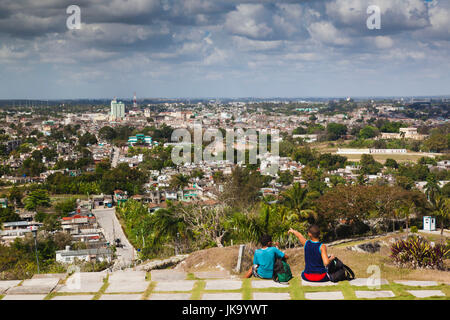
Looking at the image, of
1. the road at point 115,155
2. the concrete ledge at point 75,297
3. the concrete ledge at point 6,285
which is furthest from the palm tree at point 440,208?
the road at point 115,155

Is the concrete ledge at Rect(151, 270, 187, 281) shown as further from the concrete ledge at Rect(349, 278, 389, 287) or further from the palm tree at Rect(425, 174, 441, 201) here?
the palm tree at Rect(425, 174, 441, 201)

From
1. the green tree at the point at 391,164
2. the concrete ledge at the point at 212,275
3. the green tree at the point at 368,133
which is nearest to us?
the concrete ledge at the point at 212,275

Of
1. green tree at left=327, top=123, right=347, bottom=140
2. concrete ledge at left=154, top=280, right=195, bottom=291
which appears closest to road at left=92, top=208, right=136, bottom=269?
concrete ledge at left=154, top=280, right=195, bottom=291

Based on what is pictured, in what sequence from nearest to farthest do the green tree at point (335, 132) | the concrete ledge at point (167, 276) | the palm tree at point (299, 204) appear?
the concrete ledge at point (167, 276) < the palm tree at point (299, 204) < the green tree at point (335, 132)

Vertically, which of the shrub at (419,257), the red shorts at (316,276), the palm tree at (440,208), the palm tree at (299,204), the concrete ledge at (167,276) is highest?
the red shorts at (316,276)

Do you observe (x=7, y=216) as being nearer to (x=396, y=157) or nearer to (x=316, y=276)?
(x=316, y=276)

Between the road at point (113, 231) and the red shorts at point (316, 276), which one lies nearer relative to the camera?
the red shorts at point (316, 276)

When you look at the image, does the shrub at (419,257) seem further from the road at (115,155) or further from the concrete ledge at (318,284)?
the road at (115,155)

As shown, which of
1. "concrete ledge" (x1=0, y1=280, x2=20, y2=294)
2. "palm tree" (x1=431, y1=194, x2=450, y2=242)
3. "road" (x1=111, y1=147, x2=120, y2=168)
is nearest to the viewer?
"concrete ledge" (x1=0, y1=280, x2=20, y2=294)
